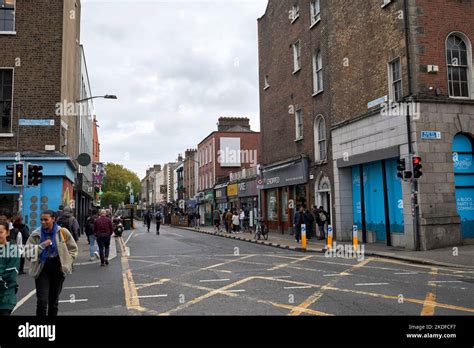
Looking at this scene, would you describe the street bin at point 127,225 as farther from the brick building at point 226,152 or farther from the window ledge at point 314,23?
the window ledge at point 314,23

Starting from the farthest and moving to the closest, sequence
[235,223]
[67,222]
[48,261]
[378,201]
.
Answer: [235,223] < [378,201] < [67,222] < [48,261]

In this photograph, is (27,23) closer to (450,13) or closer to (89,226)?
(89,226)

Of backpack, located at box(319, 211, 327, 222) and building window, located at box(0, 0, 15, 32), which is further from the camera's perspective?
backpack, located at box(319, 211, 327, 222)

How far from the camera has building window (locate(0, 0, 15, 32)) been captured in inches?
806

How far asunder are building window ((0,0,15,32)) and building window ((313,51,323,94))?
15721mm

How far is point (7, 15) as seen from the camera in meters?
20.5

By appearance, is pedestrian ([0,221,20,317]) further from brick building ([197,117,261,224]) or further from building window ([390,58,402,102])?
brick building ([197,117,261,224])

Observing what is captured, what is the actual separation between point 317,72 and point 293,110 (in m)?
3.49

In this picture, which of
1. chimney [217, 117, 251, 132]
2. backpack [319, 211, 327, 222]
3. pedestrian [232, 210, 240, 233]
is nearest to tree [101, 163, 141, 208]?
chimney [217, 117, 251, 132]

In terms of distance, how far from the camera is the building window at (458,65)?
17.4 m

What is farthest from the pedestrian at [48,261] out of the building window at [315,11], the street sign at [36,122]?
the building window at [315,11]

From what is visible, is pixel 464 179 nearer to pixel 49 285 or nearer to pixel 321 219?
pixel 321 219

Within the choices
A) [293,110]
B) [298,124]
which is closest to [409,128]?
[298,124]

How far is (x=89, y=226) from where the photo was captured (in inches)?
656
